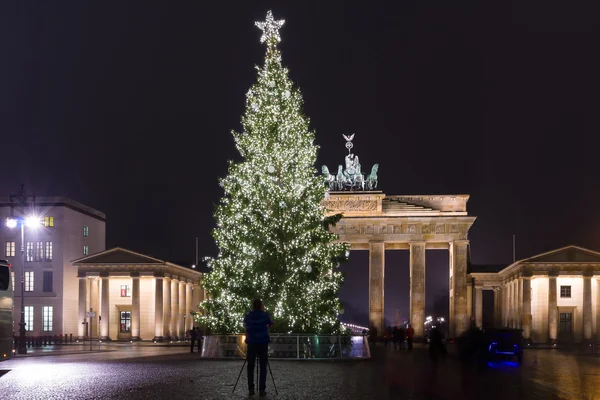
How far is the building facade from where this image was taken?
8850cm

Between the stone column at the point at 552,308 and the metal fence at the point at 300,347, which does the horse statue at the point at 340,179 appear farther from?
the metal fence at the point at 300,347

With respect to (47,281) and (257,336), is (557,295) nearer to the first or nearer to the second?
(47,281)

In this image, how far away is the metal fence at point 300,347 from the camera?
3544 centimetres

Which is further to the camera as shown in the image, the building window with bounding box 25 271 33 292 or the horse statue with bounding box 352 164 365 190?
the horse statue with bounding box 352 164 365 190

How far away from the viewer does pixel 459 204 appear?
8956 centimetres

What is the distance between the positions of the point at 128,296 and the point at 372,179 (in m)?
27.7

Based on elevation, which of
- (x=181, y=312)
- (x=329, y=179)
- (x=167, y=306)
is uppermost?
(x=329, y=179)

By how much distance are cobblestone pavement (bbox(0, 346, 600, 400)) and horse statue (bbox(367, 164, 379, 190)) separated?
57.6 meters

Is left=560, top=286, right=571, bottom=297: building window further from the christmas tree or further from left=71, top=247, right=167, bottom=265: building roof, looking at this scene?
the christmas tree

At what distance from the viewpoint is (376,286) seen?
3489 inches

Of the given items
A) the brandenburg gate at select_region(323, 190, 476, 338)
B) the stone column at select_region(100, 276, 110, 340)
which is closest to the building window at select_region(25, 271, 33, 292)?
the stone column at select_region(100, 276, 110, 340)

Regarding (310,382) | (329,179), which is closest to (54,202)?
(329,179)

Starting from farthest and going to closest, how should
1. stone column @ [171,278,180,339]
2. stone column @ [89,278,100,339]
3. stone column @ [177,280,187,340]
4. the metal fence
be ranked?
stone column @ [177,280,187,340], stone column @ [171,278,180,339], stone column @ [89,278,100,339], the metal fence

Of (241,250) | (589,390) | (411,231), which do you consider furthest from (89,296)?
(589,390)
